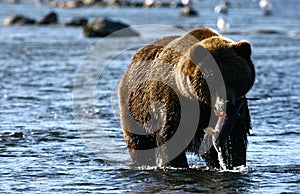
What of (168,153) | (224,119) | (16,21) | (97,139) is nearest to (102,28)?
(16,21)

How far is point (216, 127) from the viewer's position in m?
7.31

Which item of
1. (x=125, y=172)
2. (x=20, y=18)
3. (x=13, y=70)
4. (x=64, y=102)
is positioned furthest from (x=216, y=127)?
(x=20, y=18)

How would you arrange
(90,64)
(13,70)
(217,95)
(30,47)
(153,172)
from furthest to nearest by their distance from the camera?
(30,47)
(90,64)
(13,70)
(153,172)
(217,95)

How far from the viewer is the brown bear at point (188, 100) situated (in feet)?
23.5

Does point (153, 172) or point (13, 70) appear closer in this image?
point (153, 172)

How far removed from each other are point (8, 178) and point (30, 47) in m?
18.2

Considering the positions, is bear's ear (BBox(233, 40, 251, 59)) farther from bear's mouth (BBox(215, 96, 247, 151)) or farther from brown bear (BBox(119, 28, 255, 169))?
bear's mouth (BBox(215, 96, 247, 151))

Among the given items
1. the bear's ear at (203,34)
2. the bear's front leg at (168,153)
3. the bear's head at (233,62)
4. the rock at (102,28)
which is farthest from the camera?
the rock at (102,28)

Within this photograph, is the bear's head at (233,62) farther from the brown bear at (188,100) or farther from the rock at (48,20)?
the rock at (48,20)

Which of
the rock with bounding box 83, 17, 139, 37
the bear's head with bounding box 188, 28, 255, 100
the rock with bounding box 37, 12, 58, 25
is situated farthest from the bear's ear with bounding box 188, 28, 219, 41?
the rock with bounding box 37, 12, 58, 25

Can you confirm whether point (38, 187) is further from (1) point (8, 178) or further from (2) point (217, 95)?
(2) point (217, 95)

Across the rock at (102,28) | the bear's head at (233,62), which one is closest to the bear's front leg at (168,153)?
the bear's head at (233,62)

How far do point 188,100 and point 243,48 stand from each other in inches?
26.6

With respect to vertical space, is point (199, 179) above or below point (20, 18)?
above
